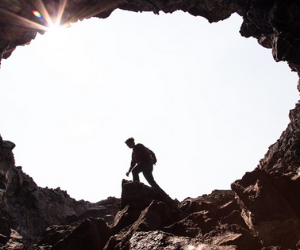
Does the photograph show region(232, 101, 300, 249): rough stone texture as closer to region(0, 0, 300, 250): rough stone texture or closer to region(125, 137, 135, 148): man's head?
region(0, 0, 300, 250): rough stone texture

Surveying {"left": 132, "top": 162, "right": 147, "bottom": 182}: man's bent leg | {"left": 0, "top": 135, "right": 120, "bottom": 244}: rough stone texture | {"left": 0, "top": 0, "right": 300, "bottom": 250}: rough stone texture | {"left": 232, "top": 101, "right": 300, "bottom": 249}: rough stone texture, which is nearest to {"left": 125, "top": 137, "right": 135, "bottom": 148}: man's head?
{"left": 132, "top": 162, "right": 147, "bottom": 182}: man's bent leg

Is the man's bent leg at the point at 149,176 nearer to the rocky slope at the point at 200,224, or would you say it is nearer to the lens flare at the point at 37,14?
the rocky slope at the point at 200,224

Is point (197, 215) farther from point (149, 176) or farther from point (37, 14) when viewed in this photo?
point (37, 14)

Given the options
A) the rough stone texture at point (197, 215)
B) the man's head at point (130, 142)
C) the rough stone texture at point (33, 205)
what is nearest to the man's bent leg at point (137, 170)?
the man's head at point (130, 142)

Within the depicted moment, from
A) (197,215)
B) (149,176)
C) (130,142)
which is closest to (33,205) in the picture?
(130,142)

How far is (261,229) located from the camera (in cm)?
607

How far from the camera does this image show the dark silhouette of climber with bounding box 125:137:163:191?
12.2 metres

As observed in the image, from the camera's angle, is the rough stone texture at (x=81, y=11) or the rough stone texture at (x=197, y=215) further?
the rough stone texture at (x=81, y=11)

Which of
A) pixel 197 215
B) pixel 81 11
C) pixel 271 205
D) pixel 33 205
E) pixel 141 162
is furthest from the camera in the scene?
pixel 81 11

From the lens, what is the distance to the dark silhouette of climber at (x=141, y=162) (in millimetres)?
12172

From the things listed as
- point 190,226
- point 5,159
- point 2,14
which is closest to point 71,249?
point 190,226

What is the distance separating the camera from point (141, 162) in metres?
12.3

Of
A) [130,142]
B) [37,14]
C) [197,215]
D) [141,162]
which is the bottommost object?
[197,215]

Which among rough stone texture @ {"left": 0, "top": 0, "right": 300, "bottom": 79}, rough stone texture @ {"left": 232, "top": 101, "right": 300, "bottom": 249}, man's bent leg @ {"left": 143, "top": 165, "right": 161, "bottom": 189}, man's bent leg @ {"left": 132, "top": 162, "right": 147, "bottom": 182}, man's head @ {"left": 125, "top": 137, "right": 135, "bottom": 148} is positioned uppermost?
rough stone texture @ {"left": 0, "top": 0, "right": 300, "bottom": 79}
